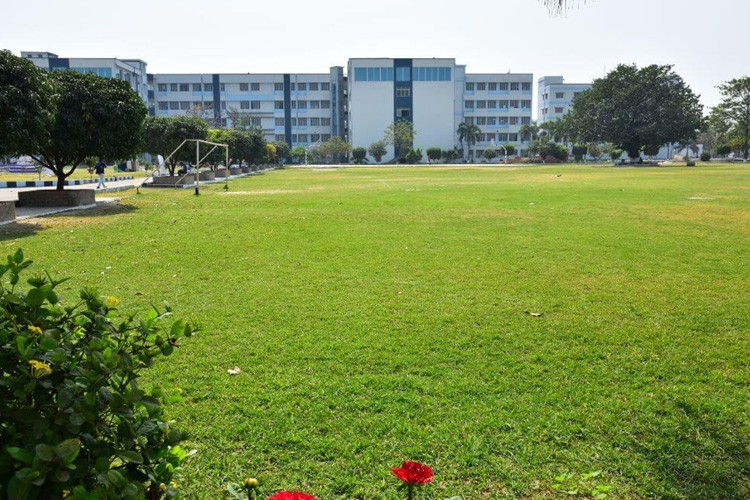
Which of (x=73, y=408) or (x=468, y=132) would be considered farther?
(x=468, y=132)

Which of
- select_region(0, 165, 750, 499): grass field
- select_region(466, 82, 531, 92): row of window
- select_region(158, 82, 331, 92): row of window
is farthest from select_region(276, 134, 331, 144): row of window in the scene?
select_region(0, 165, 750, 499): grass field

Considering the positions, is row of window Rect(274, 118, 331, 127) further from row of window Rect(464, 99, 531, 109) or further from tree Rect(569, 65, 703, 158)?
tree Rect(569, 65, 703, 158)

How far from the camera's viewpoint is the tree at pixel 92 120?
17328 millimetres

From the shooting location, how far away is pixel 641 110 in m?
70.9

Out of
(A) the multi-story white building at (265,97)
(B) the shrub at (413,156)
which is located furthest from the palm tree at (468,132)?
(A) the multi-story white building at (265,97)

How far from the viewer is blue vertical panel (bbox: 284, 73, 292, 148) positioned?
349ft

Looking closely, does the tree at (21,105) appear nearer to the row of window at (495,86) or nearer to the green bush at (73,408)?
the green bush at (73,408)

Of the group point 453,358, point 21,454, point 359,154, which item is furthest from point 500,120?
point 21,454

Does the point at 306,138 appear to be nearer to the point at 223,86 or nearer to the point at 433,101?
the point at 223,86

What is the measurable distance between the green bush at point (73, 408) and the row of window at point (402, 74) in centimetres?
10268

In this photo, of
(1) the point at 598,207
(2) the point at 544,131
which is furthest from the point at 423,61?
(1) the point at 598,207

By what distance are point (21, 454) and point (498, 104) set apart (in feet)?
379

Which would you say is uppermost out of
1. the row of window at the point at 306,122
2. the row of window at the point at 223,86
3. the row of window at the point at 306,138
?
the row of window at the point at 223,86

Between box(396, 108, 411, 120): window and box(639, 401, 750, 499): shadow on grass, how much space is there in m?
102
